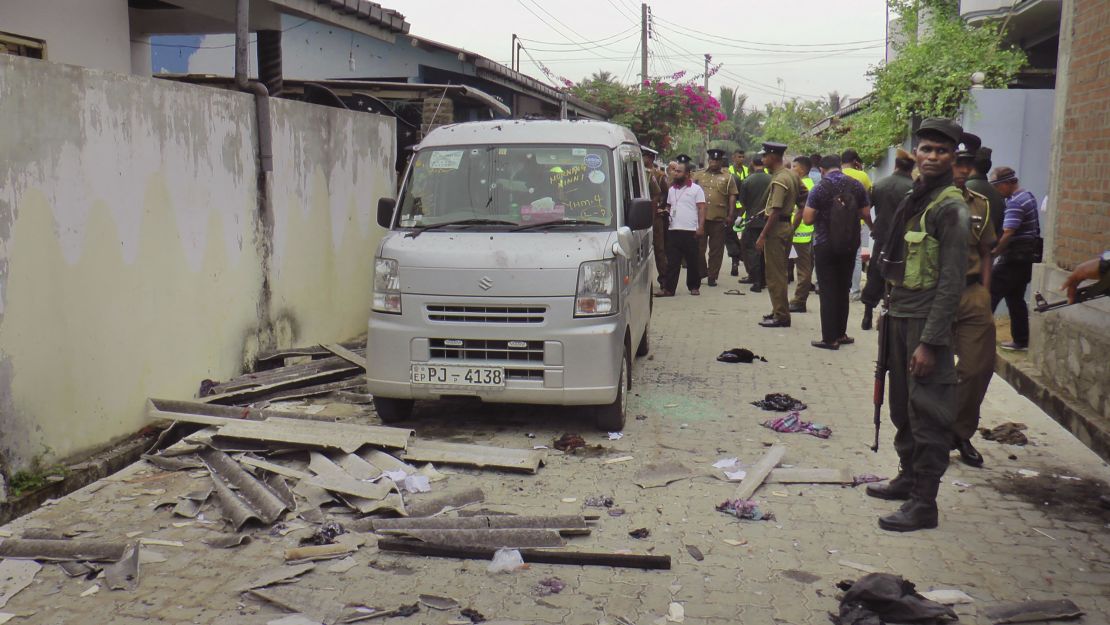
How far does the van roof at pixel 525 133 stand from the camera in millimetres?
7770

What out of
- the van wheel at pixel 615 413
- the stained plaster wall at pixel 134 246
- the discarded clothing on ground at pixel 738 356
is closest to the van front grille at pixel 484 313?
the van wheel at pixel 615 413

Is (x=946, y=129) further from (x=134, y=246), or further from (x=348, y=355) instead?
(x=348, y=355)

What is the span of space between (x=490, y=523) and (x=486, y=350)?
6.25 ft

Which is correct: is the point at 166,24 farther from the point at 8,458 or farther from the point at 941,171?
the point at 941,171

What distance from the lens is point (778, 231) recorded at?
1189cm

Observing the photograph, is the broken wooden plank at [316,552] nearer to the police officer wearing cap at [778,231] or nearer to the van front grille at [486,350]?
the van front grille at [486,350]

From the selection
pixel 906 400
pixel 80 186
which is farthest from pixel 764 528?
pixel 80 186

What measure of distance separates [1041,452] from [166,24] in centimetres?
1149

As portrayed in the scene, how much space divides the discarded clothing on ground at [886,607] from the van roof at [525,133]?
437 cm

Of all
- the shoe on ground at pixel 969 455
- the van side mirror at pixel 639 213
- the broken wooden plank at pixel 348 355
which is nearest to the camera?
the shoe on ground at pixel 969 455

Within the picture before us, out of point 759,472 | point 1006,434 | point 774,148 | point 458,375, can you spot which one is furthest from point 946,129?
point 774,148

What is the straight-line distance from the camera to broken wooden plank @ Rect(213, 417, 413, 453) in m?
6.41

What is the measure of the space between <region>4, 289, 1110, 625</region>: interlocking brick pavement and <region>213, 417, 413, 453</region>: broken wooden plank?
477 millimetres

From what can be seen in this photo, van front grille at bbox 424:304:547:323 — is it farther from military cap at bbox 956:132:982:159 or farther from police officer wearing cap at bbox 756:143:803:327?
police officer wearing cap at bbox 756:143:803:327
